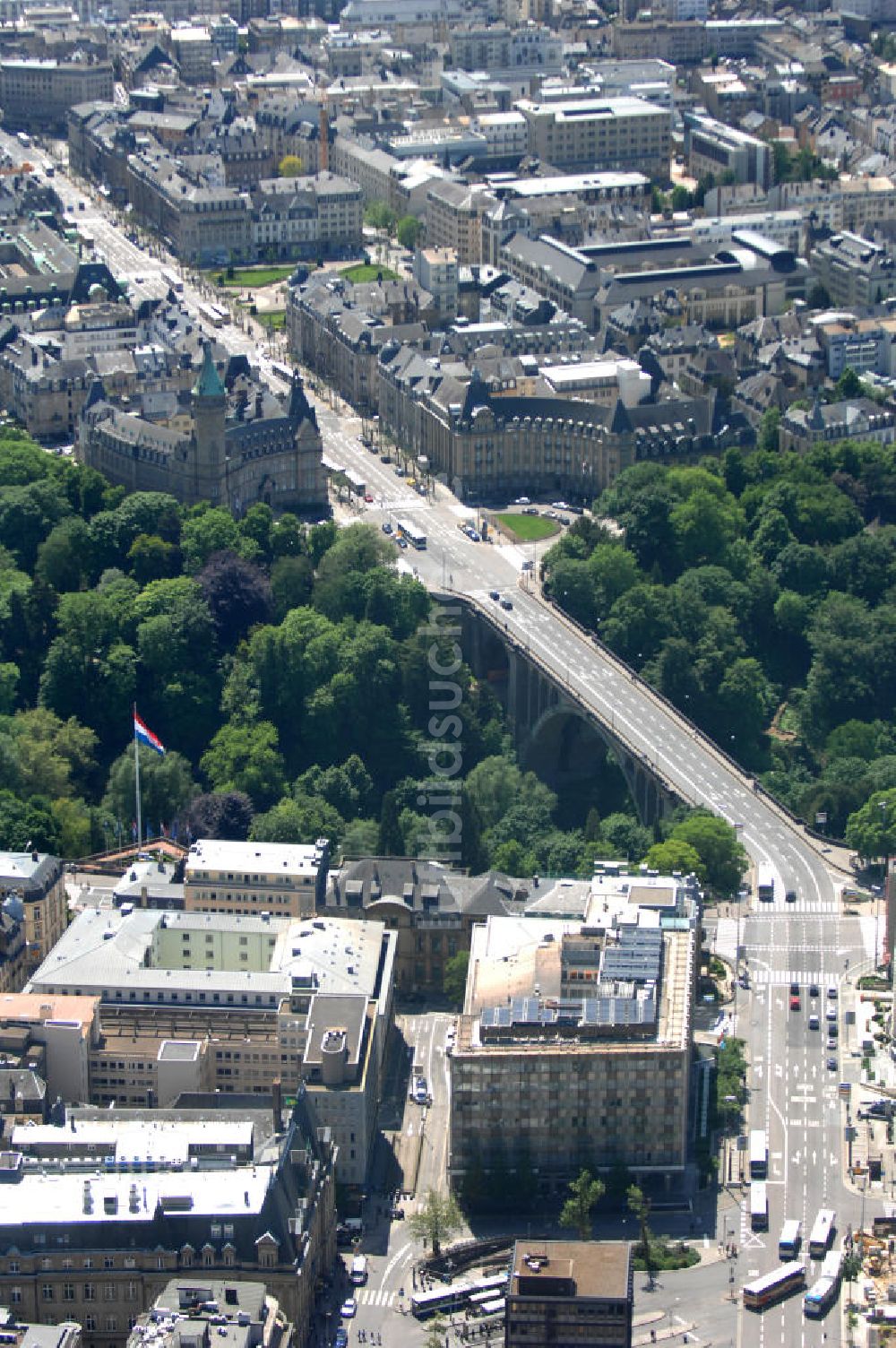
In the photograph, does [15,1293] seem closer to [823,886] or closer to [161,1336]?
[161,1336]

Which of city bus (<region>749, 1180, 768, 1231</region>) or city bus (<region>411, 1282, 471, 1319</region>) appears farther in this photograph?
city bus (<region>749, 1180, 768, 1231</region>)

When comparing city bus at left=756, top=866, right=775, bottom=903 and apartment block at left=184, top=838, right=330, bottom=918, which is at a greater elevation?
apartment block at left=184, top=838, right=330, bottom=918

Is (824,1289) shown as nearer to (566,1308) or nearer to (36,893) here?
(566,1308)

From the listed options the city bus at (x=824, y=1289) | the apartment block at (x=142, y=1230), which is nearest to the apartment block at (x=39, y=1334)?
the apartment block at (x=142, y=1230)

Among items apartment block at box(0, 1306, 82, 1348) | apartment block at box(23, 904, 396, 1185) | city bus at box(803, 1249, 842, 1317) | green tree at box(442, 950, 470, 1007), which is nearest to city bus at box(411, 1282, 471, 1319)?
apartment block at box(23, 904, 396, 1185)

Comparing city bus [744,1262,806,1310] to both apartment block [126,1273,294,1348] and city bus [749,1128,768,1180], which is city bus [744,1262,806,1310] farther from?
apartment block [126,1273,294,1348]

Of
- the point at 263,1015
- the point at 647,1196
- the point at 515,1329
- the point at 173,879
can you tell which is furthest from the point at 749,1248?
the point at 173,879
